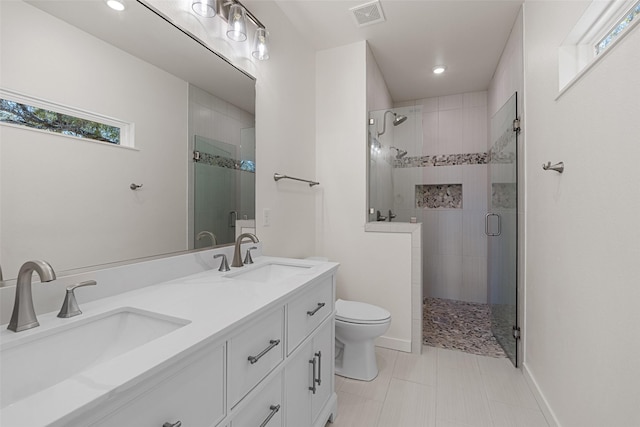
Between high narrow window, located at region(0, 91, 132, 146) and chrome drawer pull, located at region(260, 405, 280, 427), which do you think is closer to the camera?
high narrow window, located at region(0, 91, 132, 146)

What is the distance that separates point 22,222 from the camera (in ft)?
2.72

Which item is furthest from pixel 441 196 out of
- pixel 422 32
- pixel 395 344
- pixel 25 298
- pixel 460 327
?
pixel 25 298

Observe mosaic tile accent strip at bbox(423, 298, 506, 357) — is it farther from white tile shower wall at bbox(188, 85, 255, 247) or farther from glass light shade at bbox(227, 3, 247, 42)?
glass light shade at bbox(227, 3, 247, 42)

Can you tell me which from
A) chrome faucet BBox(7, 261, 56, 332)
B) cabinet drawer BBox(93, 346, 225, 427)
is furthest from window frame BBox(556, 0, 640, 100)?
chrome faucet BBox(7, 261, 56, 332)

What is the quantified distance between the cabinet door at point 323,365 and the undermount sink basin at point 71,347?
754 millimetres

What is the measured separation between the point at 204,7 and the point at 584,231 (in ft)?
6.58

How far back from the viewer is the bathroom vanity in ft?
1.69

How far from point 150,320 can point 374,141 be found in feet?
7.56

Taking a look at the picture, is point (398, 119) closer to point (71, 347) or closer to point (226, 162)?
point (226, 162)

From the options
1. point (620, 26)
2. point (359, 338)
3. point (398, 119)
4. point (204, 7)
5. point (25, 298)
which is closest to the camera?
point (25, 298)

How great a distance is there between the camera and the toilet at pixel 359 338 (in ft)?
6.23

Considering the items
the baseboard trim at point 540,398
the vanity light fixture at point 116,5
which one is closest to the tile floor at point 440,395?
the baseboard trim at point 540,398

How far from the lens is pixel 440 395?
180 cm

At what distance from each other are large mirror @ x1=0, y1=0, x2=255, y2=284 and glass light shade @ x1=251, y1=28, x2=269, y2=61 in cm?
28
